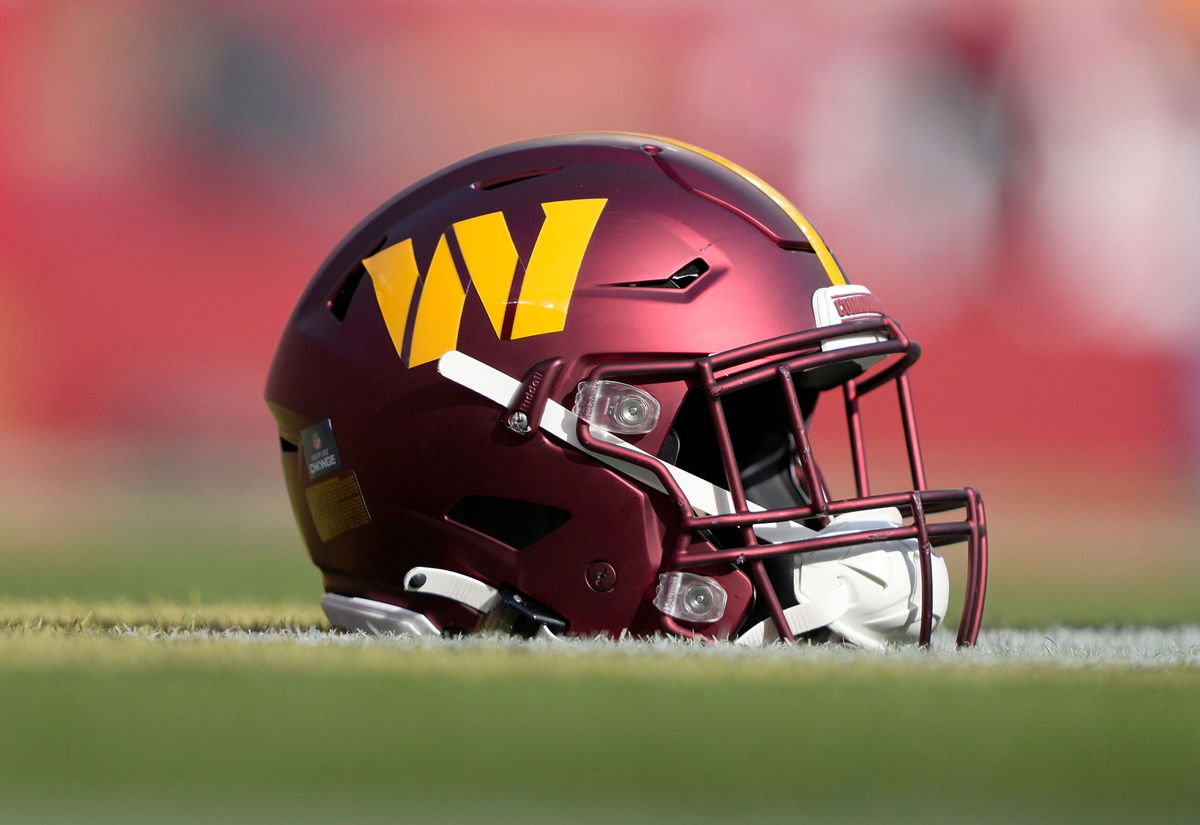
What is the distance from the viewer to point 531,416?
1652mm

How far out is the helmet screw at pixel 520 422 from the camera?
1.66 meters

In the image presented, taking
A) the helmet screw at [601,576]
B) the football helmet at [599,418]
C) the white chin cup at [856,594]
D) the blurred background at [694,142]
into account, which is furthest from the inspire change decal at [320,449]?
the blurred background at [694,142]

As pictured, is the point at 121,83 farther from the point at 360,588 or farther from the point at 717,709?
the point at 717,709

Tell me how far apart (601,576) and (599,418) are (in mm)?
196

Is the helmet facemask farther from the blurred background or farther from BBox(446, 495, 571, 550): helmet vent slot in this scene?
the blurred background

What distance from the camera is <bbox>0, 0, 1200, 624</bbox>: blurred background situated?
20.9 ft

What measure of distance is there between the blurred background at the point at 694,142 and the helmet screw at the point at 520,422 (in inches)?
191

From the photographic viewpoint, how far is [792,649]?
5.08ft

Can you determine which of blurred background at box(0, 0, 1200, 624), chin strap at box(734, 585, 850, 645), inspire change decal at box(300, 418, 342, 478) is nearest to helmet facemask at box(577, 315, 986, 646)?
chin strap at box(734, 585, 850, 645)

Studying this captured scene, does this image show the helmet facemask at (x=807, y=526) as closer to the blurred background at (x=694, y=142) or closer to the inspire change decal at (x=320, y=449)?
the inspire change decal at (x=320, y=449)

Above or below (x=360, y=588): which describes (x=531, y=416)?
above

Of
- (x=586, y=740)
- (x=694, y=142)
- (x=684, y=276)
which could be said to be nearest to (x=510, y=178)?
(x=684, y=276)

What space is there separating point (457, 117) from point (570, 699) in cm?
600

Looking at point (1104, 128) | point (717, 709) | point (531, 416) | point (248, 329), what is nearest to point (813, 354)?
point (531, 416)
